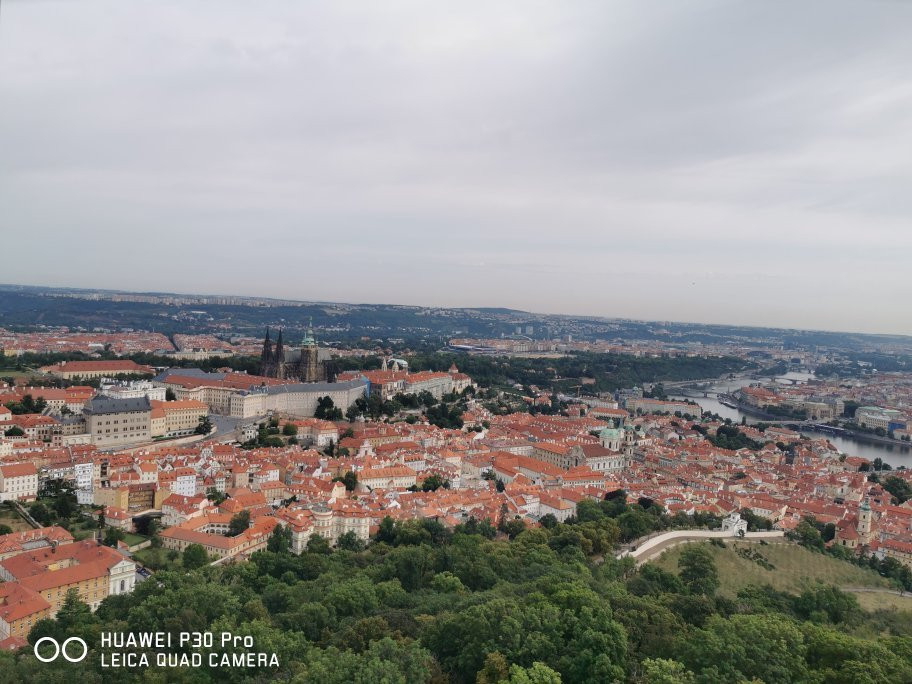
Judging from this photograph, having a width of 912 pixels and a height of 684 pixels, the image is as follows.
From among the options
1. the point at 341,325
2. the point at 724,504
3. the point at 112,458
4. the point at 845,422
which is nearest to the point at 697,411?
the point at 845,422

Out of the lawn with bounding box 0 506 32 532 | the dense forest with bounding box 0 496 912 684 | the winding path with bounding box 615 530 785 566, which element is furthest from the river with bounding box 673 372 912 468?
the lawn with bounding box 0 506 32 532

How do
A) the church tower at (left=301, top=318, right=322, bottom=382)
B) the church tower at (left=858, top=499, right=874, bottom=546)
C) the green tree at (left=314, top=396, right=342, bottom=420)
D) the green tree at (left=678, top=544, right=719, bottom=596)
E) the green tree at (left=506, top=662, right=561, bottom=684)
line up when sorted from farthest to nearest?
the church tower at (left=301, top=318, right=322, bottom=382) → the green tree at (left=314, top=396, right=342, bottom=420) → the church tower at (left=858, top=499, right=874, bottom=546) → the green tree at (left=678, top=544, right=719, bottom=596) → the green tree at (left=506, top=662, right=561, bottom=684)

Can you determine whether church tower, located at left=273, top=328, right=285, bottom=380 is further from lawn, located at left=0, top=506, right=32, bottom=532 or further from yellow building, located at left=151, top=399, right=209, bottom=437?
lawn, located at left=0, top=506, right=32, bottom=532

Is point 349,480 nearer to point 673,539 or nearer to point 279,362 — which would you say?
point 673,539

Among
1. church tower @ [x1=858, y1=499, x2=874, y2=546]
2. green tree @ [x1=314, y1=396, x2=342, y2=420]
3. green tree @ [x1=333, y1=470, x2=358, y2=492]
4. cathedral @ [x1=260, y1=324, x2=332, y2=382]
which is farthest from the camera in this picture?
cathedral @ [x1=260, y1=324, x2=332, y2=382]

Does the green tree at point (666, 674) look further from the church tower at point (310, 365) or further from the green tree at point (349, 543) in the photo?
the church tower at point (310, 365)

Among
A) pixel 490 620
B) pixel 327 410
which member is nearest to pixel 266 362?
pixel 327 410

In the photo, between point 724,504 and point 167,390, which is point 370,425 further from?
point 724,504

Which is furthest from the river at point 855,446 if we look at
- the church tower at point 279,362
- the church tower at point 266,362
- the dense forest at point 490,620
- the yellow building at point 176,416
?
the yellow building at point 176,416
